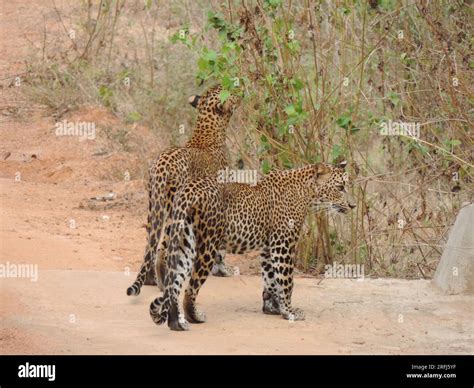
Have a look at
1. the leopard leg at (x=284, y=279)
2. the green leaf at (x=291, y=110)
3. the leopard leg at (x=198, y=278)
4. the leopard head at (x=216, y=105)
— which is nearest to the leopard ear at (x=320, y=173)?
the green leaf at (x=291, y=110)

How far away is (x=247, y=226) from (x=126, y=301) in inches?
47.1

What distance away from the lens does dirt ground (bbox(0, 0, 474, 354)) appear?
7809 mm

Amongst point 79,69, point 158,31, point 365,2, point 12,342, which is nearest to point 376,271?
point 365,2

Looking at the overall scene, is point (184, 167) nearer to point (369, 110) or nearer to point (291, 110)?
point (291, 110)

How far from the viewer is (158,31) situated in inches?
734

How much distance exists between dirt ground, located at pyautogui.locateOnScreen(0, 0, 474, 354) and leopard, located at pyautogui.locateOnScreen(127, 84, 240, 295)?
27 centimetres

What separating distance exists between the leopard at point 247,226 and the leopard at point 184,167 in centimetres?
33

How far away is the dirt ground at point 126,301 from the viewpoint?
25.6ft

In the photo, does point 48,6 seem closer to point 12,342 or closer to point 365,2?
point 365,2

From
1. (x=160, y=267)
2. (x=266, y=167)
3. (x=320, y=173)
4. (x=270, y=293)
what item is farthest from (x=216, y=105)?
(x=270, y=293)

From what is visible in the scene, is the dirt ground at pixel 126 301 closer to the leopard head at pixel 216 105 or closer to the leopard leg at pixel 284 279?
the leopard leg at pixel 284 279

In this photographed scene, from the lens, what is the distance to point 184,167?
9641mm

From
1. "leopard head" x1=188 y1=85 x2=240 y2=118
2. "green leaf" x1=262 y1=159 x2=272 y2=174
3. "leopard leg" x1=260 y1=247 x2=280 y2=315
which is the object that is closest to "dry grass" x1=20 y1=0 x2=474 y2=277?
"green leaf" x1=262 y1=159 x2=272 y2=174

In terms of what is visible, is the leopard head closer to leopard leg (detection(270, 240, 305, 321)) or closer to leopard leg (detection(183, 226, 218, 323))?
leopard leg (detection(270, 240, 305, 321))
